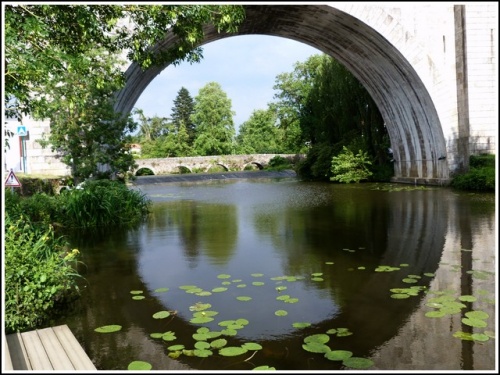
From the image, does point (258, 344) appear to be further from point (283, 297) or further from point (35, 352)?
point (35, 352)

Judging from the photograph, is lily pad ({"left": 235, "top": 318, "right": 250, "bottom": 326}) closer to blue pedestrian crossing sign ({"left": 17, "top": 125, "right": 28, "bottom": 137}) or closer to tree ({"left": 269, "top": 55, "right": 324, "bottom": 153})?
blue pedestrian crossing sign ({"left": 17, "top": 125, "right": 28, "bottom": 137})

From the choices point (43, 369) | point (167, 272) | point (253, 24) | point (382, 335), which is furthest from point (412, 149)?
point (43, 369)

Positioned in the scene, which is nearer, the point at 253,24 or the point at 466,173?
the point at 466,173

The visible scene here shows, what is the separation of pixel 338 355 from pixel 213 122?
6709 centimetres

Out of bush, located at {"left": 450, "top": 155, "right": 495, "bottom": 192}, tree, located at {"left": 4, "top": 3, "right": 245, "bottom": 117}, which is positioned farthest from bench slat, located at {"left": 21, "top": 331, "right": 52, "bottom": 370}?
bush, located at {"left": 450, "top": 155, "right": 495, "bottom": 192}

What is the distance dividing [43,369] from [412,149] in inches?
897

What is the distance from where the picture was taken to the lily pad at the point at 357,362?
3.59 meters

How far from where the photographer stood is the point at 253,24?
21375mm

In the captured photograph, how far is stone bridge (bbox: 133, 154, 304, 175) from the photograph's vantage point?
54.1m

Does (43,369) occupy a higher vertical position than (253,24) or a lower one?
lower

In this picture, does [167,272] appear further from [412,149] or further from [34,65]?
[412,149]

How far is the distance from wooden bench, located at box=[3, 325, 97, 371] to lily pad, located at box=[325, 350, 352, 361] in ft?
5.82

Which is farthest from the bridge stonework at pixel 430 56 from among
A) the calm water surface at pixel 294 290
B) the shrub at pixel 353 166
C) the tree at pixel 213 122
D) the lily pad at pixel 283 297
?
the tree at pixel 213 122

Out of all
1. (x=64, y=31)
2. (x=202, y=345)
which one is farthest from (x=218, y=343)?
(x=64, y=31)
